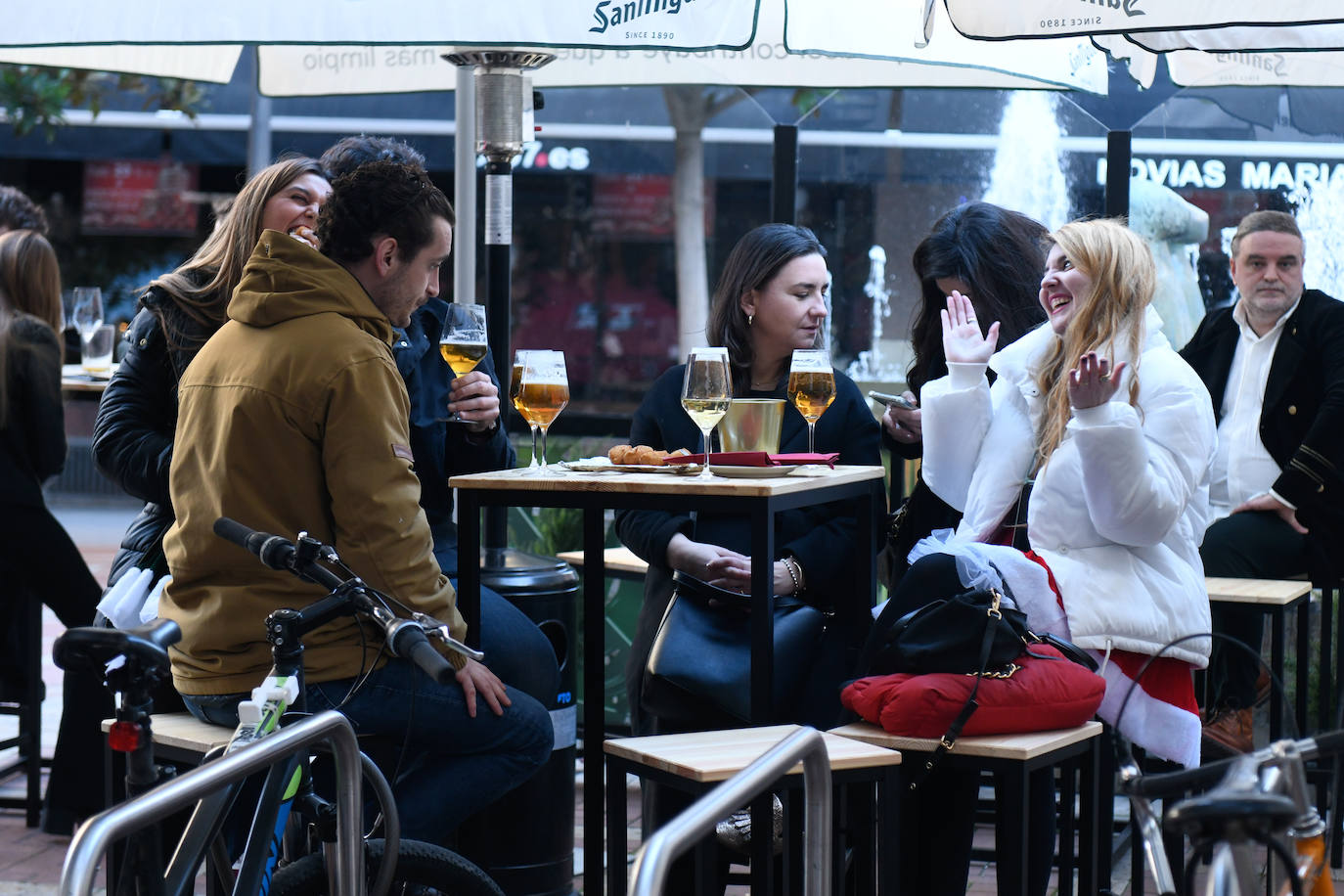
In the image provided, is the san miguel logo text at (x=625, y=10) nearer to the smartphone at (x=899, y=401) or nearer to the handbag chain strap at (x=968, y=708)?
the smartphone at (x=899, y=401)

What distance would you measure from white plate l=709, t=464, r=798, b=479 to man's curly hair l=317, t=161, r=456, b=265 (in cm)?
81

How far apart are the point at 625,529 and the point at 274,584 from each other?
1.22 m

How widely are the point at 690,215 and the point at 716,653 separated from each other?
8410 millimetres

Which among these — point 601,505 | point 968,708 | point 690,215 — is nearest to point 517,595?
point 601,505

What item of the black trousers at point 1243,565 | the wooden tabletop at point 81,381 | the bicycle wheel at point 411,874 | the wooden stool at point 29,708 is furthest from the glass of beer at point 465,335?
the black trousers at point 1243,565

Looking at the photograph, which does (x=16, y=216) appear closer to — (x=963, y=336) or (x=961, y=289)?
(x=961, y=289)

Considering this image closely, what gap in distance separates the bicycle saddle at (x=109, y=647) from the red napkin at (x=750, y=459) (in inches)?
57.1

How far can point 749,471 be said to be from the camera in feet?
11.2

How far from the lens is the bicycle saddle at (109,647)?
229 centimetres

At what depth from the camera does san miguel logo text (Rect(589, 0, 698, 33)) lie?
3865mm

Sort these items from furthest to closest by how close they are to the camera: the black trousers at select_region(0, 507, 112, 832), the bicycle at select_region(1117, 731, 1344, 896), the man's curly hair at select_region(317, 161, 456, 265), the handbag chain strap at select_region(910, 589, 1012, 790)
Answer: the black trousers at select_region(0, 507, 112, 832) < the man's curly hair at select_region(317, 161, 456, 265) < the handbag chain strap at select_region(910, 589, 1012, 790) < the bicycle at select_region(1117, 731, 1344, 896)

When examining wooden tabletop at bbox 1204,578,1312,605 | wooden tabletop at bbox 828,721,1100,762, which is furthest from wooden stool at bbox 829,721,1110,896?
wooden tabletop at bbox 1204,578,1312,605

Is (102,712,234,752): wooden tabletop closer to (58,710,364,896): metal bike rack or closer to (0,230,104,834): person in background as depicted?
(58,710,364,896): metal bike rack

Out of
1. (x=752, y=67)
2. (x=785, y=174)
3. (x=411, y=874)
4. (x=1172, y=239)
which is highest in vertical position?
(x=752, y=67)
